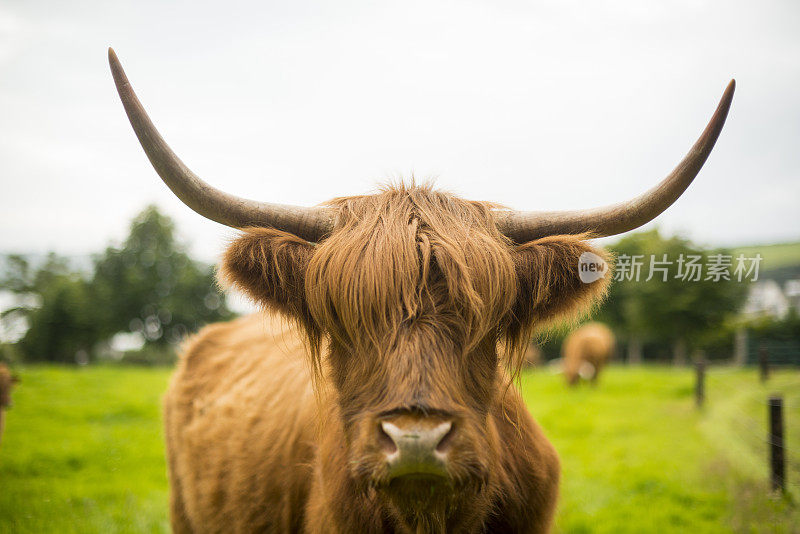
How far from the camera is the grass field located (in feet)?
18.4

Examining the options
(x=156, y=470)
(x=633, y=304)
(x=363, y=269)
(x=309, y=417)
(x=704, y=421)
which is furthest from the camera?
(x=633, y=304)

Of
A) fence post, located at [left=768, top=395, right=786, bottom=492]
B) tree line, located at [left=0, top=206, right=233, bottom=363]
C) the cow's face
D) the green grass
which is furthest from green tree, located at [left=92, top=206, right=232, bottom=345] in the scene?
the cow's face

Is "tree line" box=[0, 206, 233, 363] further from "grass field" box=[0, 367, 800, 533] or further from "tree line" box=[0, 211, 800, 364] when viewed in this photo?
"grass field" box=[0, 367, 800, 533]

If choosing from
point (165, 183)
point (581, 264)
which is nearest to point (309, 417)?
point (165, 183)

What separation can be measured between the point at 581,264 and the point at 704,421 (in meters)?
11.2

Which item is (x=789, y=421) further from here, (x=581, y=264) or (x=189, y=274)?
(x=189, y=274)

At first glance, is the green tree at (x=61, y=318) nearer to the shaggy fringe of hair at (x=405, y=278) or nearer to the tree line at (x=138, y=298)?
the tree line at (x=138, y=298)

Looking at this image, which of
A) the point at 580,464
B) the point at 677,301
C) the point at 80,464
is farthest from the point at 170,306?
the point at 580,464

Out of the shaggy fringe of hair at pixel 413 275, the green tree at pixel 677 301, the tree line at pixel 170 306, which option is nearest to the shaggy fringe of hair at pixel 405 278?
the shaggy fringe of hair at pixel 413 275

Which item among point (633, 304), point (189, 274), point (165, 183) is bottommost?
point (633, 304)

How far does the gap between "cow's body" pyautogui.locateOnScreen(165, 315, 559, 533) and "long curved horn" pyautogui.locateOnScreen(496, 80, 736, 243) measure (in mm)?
914

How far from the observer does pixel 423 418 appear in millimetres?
1841

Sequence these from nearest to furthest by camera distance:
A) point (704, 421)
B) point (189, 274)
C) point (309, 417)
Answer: point (309, 417)
point (704, 421)
point (189, 274)

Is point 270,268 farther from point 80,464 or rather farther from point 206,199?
point 80,464
